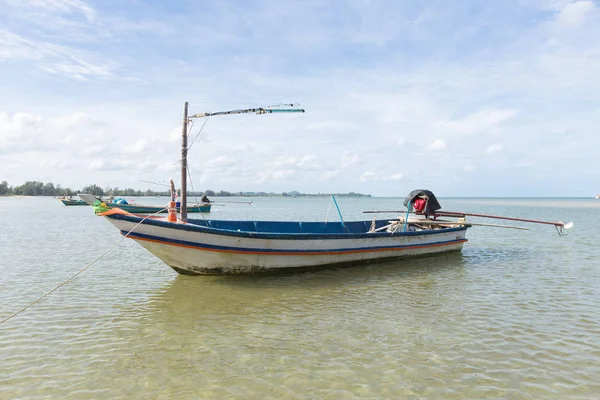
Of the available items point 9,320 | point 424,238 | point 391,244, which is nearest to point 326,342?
point 9,320

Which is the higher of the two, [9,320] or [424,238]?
[424,238]

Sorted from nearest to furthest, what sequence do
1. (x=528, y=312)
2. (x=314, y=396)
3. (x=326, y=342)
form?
(x=314, y=396) → (x=326, y=342) → (x=528, y=312)

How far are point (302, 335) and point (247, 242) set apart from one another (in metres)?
4.08

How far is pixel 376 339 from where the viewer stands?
22.5 ft

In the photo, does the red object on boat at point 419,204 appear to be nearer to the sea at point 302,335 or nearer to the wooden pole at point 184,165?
the sea at point 302,335

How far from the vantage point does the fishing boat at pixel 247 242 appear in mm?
9758

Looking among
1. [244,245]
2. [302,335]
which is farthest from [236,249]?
[302,335]

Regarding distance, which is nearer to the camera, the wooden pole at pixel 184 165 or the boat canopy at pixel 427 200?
the wooden pole at pixel 184 165

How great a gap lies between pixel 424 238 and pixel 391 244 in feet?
6.00

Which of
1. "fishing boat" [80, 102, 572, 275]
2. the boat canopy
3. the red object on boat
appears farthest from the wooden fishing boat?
the red object on boat

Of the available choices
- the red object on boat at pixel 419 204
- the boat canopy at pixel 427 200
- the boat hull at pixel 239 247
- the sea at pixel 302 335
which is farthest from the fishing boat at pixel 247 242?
the red object on boat at pixel 419 204

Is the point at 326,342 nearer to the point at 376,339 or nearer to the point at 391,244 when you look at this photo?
the point at 376,339

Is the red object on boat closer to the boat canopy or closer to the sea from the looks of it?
the boat canopy

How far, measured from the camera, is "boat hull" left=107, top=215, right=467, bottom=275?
385 inches
